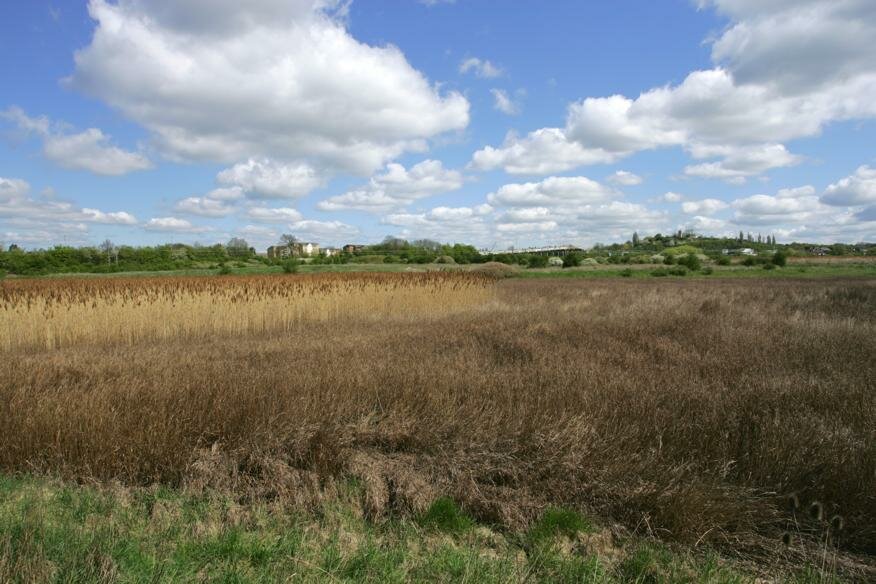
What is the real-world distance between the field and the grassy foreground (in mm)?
17

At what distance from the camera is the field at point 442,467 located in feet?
9.75

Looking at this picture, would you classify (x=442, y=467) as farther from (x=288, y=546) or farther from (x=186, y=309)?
(x=186, y=309)

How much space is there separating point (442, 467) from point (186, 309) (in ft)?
32.9

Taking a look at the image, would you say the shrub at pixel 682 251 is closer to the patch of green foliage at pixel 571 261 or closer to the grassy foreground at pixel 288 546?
the patch of green foliage at pixel 571 261

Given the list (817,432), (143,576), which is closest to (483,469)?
(143,576)

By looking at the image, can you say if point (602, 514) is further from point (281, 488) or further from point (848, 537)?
point (281, 488)

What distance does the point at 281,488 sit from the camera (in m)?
3.90

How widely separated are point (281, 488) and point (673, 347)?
22.3ft

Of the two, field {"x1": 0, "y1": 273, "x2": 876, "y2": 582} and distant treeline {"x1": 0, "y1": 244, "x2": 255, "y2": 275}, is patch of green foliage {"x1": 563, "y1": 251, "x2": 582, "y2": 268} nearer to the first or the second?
distant treeline {"x1": 0, "y1": 244, "x2": 255, "y2": 275}

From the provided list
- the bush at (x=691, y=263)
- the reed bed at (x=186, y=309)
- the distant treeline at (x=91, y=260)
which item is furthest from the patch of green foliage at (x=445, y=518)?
the distant treeline at (x=91, y=260)

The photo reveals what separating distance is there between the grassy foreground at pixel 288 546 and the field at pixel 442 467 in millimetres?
17

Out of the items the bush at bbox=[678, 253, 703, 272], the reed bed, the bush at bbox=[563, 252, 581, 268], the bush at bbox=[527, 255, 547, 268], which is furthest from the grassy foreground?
the bush at bbox=[563, 252, 581, 268]

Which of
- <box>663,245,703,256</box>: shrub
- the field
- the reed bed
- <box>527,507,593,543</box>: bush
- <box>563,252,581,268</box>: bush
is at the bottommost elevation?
<box>527,507,593,543</box>: bush

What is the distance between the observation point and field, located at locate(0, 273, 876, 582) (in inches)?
117
